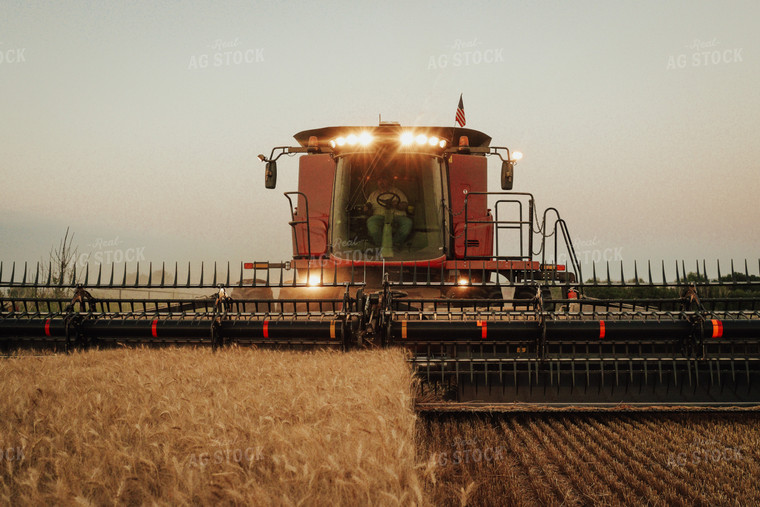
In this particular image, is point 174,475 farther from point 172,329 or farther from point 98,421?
point 172,329

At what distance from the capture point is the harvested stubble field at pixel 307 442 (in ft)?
4.78

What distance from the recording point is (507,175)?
6176 mm

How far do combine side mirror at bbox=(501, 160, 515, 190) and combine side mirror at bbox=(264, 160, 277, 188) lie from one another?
2.83 metres

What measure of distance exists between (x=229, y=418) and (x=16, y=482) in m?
0.72

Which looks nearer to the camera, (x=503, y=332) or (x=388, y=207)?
(x=503, y=332)

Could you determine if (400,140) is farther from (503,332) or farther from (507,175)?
(503,332)

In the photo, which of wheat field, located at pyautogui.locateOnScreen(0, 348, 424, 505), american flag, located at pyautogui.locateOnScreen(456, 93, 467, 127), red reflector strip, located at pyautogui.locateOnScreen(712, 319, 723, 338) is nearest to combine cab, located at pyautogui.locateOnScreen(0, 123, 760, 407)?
red reflector strip, located at pyautogui.locateOnScreen(712, 319, 723, 338)

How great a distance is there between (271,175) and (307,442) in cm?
474

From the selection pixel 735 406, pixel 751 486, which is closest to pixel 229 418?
pixel 751 486

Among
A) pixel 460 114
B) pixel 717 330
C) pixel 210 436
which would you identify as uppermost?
pixel 460 114

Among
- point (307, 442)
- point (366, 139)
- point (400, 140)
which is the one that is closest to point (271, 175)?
point (366, 139)

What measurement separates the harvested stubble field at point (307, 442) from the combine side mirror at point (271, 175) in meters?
2.56

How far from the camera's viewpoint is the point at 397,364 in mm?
3277

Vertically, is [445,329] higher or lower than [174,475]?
higher
